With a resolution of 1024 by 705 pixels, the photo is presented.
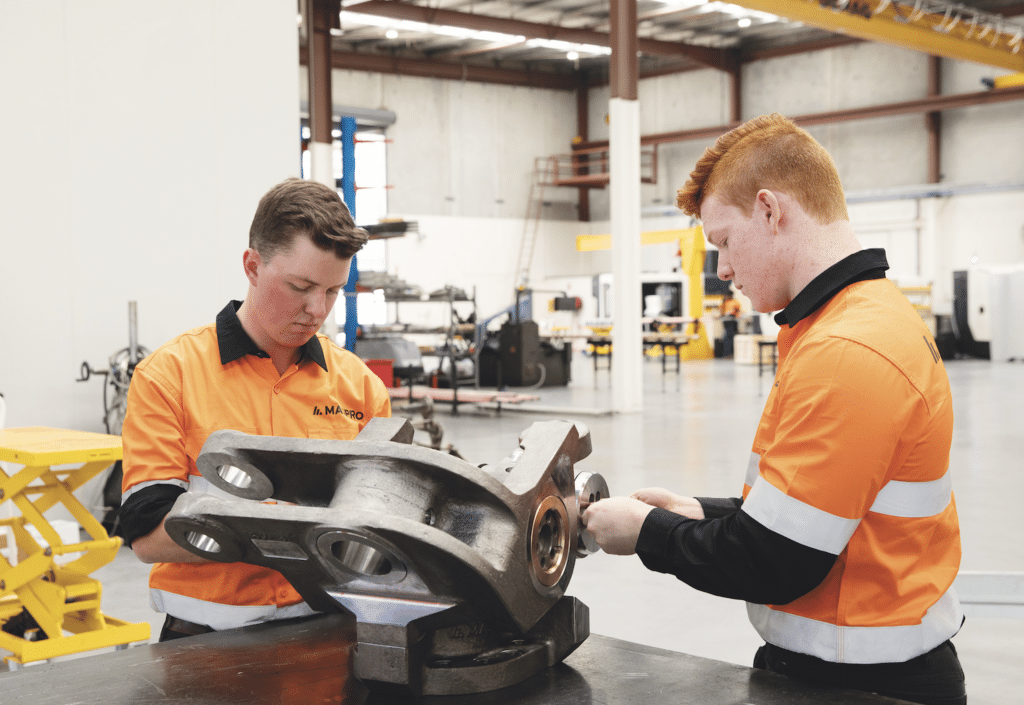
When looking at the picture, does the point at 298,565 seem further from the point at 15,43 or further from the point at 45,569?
the point at 15,43

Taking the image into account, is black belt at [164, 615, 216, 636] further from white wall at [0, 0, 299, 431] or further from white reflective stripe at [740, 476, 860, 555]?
white wall at [0, 0, 299, 431]

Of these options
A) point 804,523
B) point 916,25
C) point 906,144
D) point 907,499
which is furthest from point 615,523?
point 906,144

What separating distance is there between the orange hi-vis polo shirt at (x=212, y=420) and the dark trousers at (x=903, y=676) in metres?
0.78

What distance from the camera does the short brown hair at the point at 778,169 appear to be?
43.6 inches

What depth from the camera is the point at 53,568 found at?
3107 millimetres

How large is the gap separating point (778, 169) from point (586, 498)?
1.49ft

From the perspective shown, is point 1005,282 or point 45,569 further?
point 1005,282

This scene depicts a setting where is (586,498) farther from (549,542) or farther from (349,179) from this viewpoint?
(349,179)

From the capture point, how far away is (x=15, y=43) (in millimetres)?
4328

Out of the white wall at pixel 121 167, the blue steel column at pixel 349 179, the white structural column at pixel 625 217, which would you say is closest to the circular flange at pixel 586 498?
the white wall at pixel 121 167

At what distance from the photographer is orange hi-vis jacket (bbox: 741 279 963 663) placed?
977mm

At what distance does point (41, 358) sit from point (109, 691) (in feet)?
12.8

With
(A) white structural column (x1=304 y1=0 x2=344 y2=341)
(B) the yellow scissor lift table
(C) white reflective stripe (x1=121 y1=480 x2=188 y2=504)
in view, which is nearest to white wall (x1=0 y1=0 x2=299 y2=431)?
(B) the yellow scissor lift table

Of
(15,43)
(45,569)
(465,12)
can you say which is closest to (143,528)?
(45,569)
